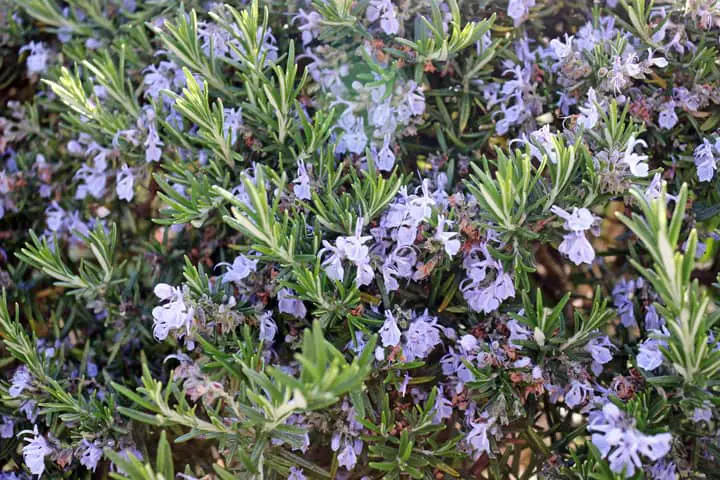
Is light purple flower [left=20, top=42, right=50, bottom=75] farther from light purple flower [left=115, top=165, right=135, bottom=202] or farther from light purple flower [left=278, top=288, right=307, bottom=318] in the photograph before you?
light purple flower [left=278, top=288, right=307, bottom=318]

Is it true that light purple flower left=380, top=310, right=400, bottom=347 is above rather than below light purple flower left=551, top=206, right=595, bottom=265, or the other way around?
below

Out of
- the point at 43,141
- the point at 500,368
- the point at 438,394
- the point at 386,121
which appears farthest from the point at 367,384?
the point at 43,141

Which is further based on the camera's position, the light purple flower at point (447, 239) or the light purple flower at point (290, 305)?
the light purple flower at point (290, 305)

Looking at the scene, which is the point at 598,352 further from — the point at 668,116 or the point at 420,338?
the point at 668,116

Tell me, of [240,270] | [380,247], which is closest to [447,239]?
[380,247]

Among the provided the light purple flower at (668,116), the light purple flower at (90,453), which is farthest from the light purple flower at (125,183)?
the light purple flower at (668,116)

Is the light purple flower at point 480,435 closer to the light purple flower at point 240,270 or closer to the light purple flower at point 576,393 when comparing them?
the light purple flower at point 576,393

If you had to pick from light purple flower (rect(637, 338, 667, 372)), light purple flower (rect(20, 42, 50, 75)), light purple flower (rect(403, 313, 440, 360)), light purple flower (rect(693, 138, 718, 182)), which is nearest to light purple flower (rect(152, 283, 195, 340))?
light purple flower (rect(403, 313, 440, 360))

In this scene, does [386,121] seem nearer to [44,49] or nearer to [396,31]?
[396,31]
